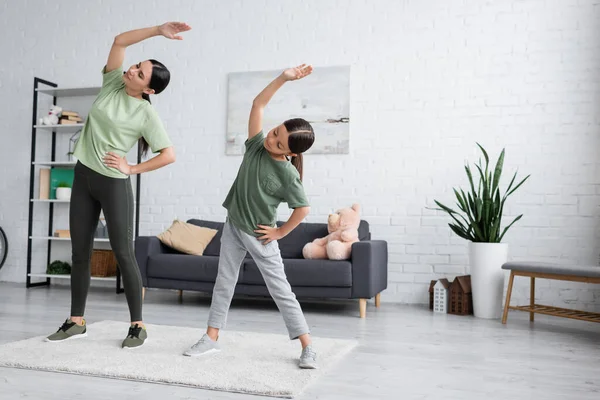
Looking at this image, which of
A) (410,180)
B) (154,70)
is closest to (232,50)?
(410,180)

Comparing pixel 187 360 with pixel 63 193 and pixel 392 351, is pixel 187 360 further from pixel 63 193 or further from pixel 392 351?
pixel 63 193

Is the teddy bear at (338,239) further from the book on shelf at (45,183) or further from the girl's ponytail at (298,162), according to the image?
the book on shelf at (45,183)

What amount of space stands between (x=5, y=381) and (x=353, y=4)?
148 inches

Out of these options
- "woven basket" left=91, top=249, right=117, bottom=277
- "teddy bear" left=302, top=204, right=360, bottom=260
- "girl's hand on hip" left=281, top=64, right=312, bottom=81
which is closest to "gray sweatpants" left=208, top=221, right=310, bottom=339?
"girl's hand on hip" left=281, top=64, right=312, bottom=81

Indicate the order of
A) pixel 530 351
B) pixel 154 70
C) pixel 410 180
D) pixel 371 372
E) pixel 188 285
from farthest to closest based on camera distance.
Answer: pixel 410 180 → pixel 188 285 → pixel 530 351 → pixel 154 70 → pixel 371 372

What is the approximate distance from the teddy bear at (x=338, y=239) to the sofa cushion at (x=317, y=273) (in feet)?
0.31

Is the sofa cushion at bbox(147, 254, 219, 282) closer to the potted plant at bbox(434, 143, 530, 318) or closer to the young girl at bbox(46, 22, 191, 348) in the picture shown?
the young girl at bbox(46, 22, 191, 348)

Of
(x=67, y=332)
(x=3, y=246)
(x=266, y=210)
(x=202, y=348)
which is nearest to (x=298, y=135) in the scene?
(x=266, y=210)

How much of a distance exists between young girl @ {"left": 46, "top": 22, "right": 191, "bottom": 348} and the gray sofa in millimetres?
1335

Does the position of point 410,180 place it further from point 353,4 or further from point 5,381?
point 5,381

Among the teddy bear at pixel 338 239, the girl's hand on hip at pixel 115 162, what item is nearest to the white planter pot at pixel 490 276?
the teddy bear at pixel 338 239

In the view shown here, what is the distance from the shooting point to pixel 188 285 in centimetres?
407

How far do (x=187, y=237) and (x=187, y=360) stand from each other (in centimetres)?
209

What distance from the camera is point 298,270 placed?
12.5ft
